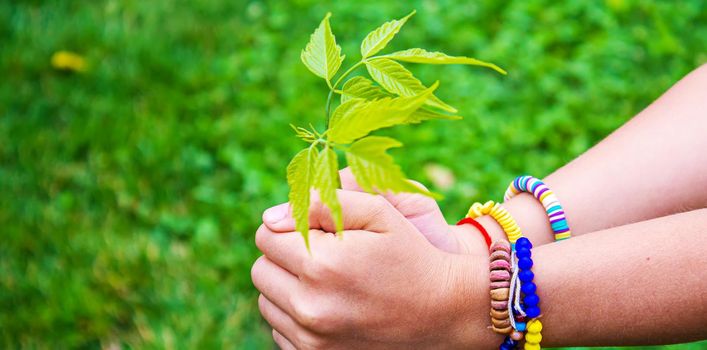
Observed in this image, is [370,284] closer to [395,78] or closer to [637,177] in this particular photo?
[395,78]

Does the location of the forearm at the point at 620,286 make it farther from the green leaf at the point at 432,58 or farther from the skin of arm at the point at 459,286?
the green leaf at the point at 432,58

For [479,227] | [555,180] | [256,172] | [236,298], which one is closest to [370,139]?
[479,227]

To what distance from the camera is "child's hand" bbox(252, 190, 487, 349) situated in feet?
3.97

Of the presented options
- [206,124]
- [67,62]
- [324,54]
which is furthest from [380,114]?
[67,62]

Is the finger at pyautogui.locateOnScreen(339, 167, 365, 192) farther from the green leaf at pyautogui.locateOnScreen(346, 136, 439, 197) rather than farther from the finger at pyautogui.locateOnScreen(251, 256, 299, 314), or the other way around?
the green leaf at pyautogui.locateOnScreen(346, 136, 439, 197)

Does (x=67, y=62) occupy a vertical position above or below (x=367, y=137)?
above

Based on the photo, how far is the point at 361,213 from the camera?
48.5 inches

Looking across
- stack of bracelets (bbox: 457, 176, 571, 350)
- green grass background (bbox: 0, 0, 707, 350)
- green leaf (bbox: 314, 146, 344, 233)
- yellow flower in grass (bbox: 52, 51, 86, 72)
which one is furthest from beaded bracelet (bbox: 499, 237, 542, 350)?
yellow flower in grass (bbox: 52, 51, 86, 72)

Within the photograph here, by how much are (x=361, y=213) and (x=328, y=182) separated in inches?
12.6

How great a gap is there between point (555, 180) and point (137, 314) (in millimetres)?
1323

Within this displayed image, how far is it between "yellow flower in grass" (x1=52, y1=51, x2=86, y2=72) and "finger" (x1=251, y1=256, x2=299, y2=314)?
200 cm

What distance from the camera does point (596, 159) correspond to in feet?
5.27

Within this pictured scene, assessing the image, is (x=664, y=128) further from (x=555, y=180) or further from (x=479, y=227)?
(x=479, y=227)

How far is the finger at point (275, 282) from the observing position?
1.28 metres
